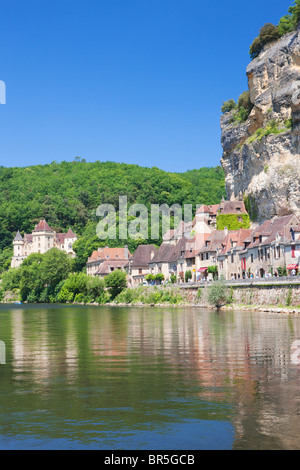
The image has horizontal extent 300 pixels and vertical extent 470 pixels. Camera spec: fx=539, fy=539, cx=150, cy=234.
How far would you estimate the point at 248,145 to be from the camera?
267 ft

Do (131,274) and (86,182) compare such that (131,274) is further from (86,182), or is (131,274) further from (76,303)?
(86,182)

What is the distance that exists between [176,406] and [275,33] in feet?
267

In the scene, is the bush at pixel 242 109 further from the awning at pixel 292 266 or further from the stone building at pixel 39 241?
the stone building at pixel 39 241

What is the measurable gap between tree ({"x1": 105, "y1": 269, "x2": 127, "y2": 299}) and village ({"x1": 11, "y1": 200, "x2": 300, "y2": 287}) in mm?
4657

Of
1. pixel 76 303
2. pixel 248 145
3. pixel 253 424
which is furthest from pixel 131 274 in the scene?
pixel 253 424

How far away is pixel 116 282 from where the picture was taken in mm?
88438

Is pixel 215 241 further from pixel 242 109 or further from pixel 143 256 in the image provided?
pixel 242 109

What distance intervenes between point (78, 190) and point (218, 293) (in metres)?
131

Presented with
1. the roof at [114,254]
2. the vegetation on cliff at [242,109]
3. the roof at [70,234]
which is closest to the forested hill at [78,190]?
the roof at [70,234]

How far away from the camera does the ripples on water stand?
38.4ft

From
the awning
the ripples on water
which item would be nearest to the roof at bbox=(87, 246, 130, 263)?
the awning

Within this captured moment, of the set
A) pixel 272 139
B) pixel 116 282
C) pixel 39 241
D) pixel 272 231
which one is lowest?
pixel 116 282

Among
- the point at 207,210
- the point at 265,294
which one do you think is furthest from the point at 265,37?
the point at 265,294

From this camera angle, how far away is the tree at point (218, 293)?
60.8 m
